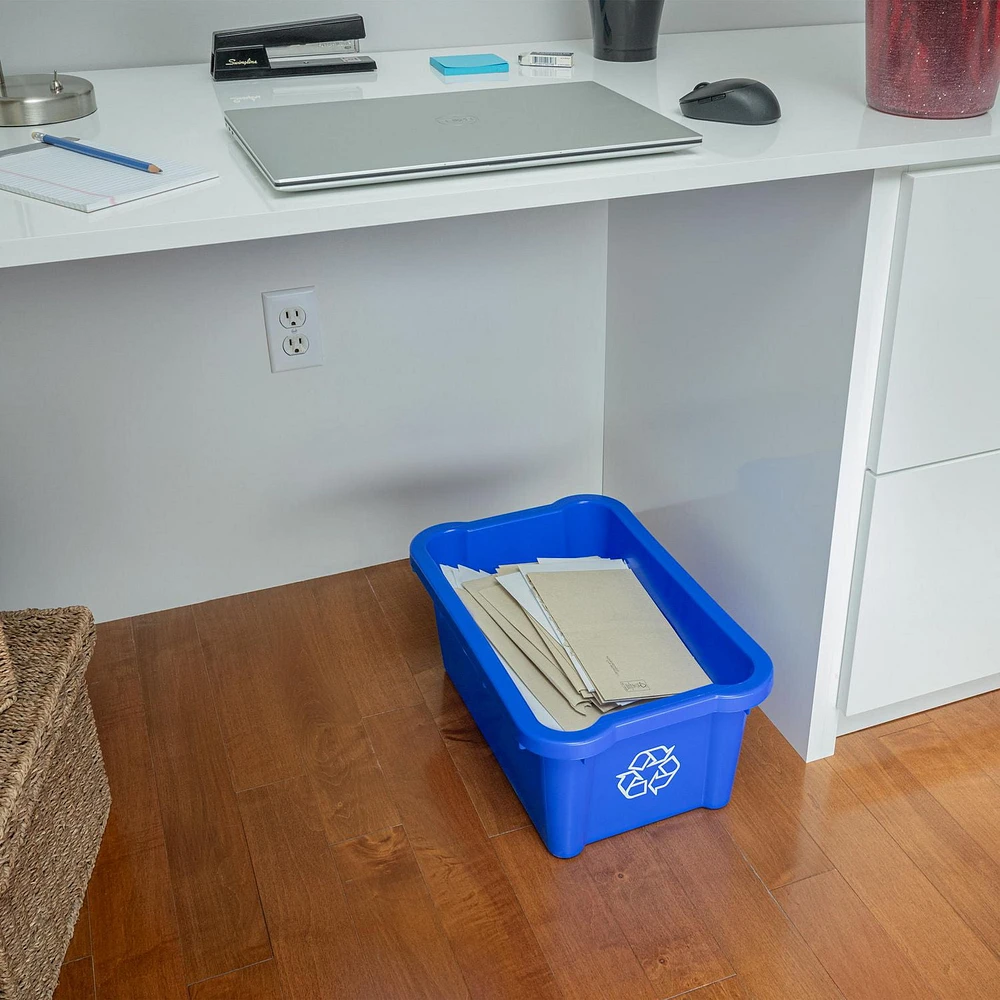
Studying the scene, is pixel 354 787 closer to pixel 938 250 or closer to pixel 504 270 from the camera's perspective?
pixel 504 270

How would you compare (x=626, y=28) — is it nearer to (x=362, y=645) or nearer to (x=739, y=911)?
(x=362, y=645)

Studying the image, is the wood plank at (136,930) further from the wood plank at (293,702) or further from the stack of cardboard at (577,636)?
the stack of cardboard at (577,636)

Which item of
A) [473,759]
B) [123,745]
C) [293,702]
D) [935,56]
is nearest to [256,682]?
[293,702]

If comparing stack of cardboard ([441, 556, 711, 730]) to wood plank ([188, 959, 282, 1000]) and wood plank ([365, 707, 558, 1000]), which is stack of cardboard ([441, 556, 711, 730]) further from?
wood plank ([188, 959, 282, 1000])

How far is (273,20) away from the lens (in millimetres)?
1261

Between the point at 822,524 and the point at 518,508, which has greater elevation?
the point at 822,524

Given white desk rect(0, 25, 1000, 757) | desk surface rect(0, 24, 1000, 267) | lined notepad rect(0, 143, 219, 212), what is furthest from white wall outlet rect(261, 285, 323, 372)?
lined notepad rect(0, 143, 219, 212)

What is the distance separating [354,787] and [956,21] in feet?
3.23

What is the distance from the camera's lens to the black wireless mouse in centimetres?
96

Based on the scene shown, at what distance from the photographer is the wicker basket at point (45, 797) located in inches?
35.4

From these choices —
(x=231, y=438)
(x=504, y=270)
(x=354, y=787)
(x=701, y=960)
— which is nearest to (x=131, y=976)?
(x=354, y=787)

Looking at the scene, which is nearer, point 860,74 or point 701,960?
point 701,960

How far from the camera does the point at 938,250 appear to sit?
0.98 metres

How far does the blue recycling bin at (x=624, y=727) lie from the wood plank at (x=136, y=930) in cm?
39
